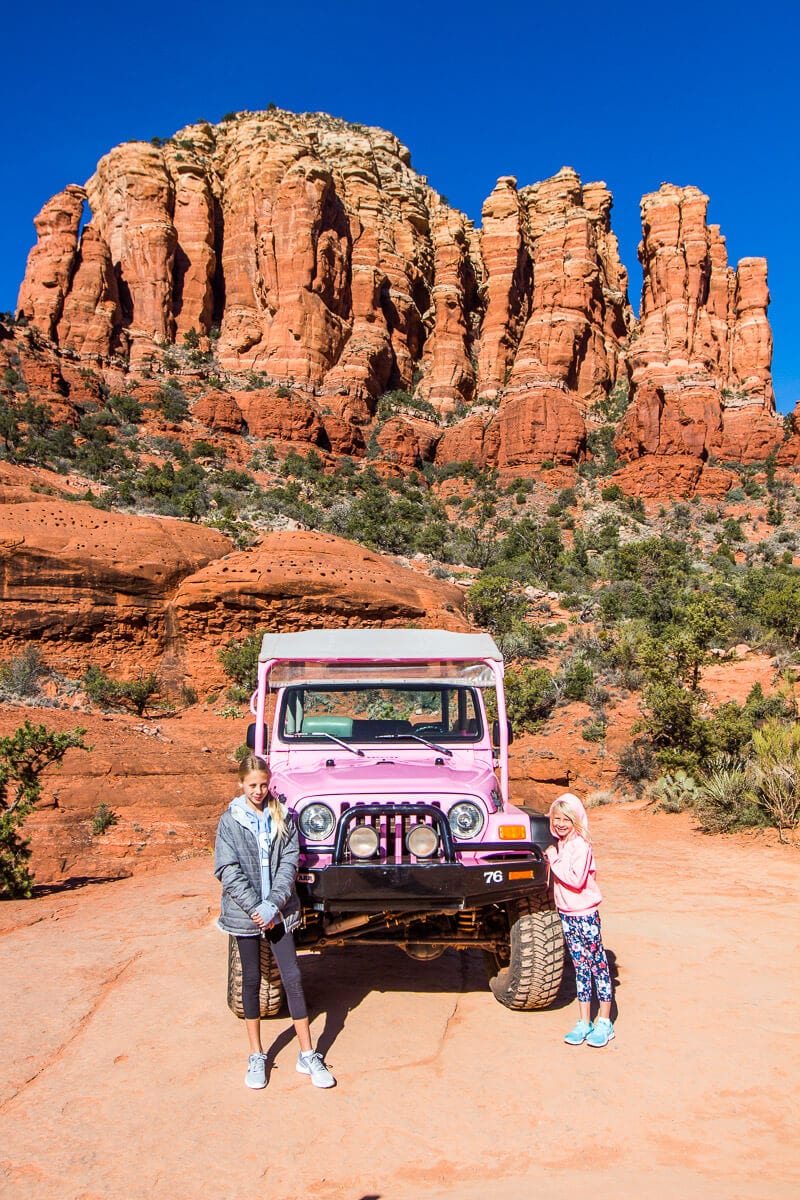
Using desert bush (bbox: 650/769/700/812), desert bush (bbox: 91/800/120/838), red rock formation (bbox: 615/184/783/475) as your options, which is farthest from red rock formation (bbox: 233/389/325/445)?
desert bush (bbox: 91/800/120/838)

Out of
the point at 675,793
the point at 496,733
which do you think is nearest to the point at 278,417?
the point at 675,793

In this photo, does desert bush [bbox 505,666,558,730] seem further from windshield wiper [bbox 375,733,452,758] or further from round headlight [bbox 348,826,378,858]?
round headlight [bbox 348,826,378,858]

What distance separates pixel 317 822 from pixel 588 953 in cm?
174

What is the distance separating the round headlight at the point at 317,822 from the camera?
4.43 metres

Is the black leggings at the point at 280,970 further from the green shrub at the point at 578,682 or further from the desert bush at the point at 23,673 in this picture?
the green shrub at the point at 578,682

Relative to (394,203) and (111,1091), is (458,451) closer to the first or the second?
(394,203)

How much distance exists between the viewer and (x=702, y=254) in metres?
66.9

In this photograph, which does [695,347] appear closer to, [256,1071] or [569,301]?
[569,301]

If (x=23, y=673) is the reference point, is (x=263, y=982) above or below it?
below

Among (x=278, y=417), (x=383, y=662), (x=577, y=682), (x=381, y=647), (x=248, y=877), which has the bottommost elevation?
(x=577, y=682)

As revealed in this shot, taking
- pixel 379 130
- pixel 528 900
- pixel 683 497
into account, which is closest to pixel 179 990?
pixel 528 900

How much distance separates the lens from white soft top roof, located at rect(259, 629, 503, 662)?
5.41 meters

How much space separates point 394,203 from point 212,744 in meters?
70.2

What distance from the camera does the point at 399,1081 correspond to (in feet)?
12.2
